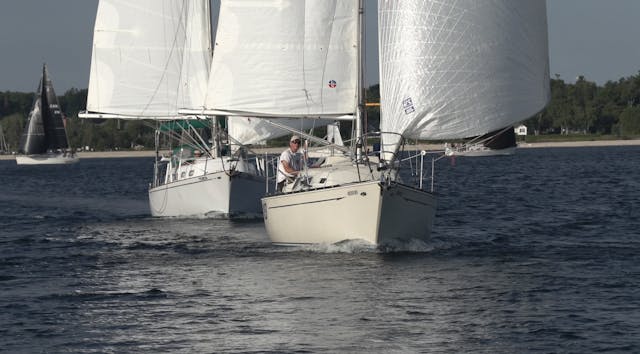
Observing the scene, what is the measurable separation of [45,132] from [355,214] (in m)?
115

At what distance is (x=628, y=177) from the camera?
239ft

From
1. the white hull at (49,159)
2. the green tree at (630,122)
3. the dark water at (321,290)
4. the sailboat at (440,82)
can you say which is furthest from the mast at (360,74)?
the green tree at (630,122)

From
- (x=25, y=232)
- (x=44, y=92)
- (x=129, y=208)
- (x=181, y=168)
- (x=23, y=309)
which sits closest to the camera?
(x=23, y=309)

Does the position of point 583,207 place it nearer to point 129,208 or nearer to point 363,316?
point 129,208

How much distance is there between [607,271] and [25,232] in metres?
20.6

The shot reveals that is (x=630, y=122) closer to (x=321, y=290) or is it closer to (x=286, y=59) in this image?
(x=286, y=59)

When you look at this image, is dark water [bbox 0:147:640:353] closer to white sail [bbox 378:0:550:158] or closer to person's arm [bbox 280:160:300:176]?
person's arm [bbox 280:160:300:176]

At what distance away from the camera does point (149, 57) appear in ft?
162

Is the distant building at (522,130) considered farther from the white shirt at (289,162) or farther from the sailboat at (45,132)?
the white shirt at (289,162)

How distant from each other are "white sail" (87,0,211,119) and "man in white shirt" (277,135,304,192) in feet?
58.4

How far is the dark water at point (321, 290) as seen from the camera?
19172mm

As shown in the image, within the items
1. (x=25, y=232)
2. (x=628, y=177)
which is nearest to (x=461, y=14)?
(x=25, y=232)

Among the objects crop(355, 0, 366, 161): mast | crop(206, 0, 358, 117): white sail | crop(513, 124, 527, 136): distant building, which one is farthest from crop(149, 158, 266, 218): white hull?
crop(513, 124, 527, 136): distant building

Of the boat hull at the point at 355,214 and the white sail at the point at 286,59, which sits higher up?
the white sail at the point at 286,59
